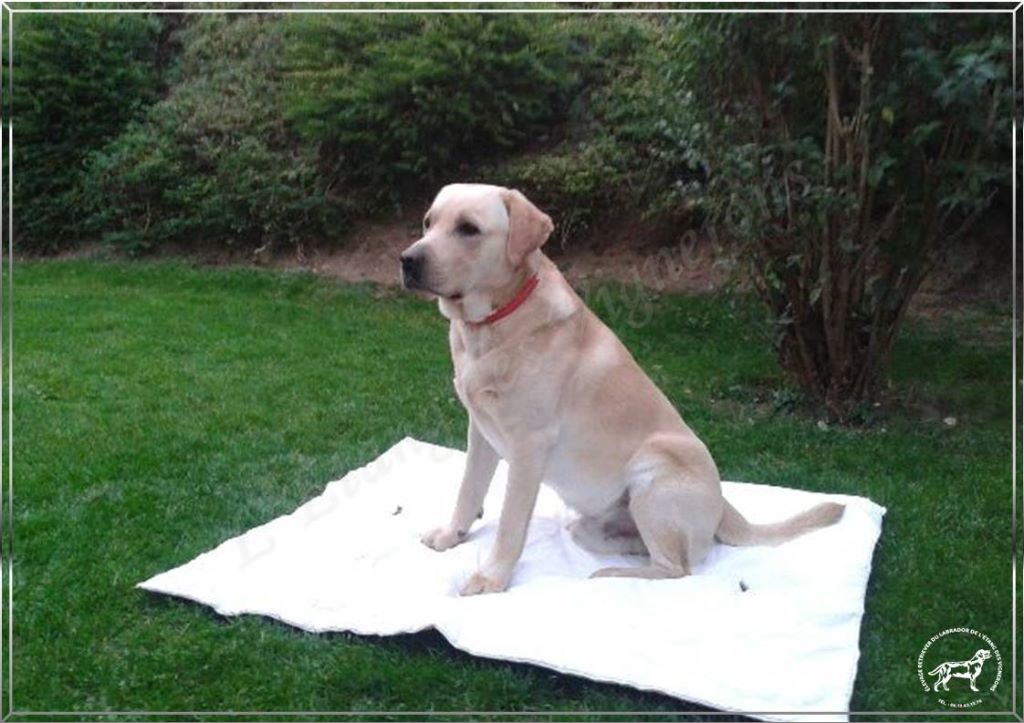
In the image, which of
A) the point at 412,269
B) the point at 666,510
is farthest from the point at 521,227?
the point at 666,510

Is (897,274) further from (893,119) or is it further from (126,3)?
(126,3)

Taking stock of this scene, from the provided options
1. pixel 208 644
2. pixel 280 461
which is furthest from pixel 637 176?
pixel 208 644

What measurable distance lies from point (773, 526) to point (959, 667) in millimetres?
977

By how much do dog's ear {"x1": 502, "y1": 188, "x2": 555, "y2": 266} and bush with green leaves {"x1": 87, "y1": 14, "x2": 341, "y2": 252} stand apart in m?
7.61

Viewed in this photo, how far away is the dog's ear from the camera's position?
11.7 ft

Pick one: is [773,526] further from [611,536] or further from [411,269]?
[411,269]

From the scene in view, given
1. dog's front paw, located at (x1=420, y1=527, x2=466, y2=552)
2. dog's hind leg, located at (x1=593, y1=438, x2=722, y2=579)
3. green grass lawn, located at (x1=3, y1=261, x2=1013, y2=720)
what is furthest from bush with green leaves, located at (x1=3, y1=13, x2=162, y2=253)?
dog's hind leg, located at (x1=593, y1=438, x2=722, y2=579)

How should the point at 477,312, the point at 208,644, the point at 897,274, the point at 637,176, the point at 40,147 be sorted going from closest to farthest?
the point at 208,644
the point at 477,312
the point at 897,274
the point at 637,176
the point at 40,147

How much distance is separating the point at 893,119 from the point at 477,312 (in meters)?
2.96

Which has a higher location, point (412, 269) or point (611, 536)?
point (412, 269)

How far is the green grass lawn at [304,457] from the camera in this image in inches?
127

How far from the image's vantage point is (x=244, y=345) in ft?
25.4

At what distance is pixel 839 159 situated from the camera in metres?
5.79

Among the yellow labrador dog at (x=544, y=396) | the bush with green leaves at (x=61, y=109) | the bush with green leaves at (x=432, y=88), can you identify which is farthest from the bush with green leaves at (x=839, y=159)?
the bush with green leaves at (x=61, y=109)
